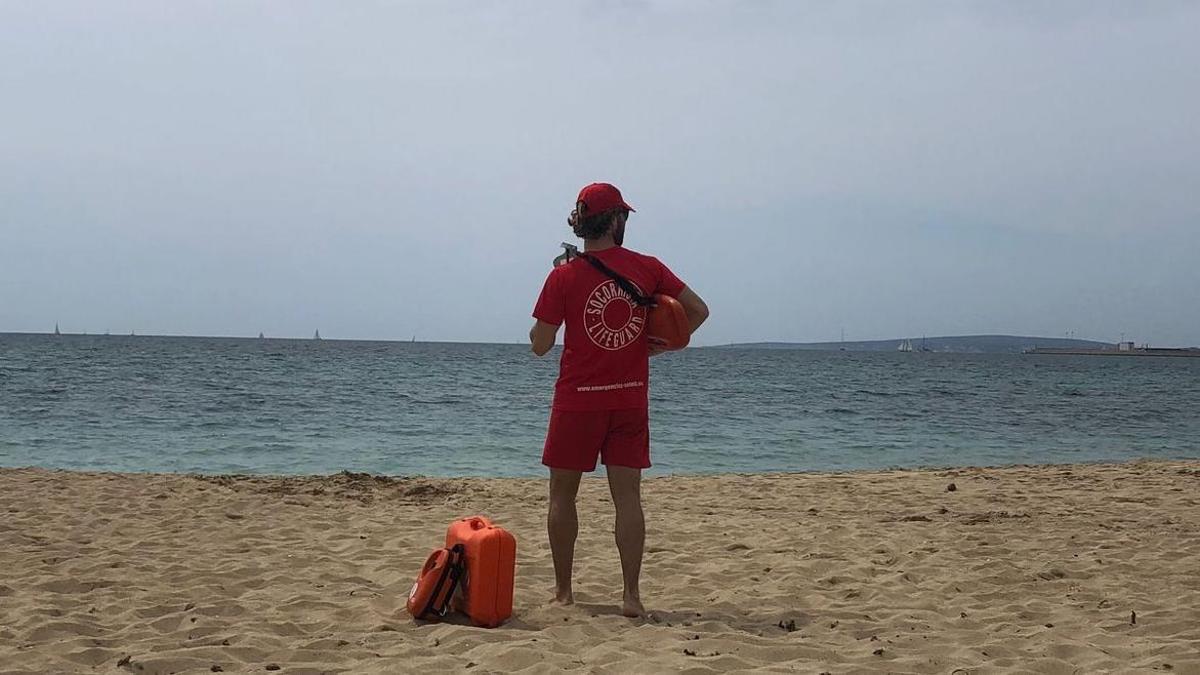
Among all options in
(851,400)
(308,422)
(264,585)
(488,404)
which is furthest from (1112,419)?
(264,585)

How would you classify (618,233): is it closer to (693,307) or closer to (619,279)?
(619,279)

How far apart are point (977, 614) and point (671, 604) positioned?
1.47m

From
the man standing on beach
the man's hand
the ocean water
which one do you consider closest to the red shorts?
the man standing on beach

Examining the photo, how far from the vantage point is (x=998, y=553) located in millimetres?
5957

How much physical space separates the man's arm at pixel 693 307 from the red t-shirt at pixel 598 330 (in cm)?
20

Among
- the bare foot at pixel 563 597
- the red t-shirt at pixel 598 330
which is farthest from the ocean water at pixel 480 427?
the red t-shirt at pixel 598 330

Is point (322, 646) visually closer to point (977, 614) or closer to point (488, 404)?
point (977, 614)

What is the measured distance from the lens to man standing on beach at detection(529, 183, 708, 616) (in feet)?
13.9

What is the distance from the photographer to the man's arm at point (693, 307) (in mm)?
4355

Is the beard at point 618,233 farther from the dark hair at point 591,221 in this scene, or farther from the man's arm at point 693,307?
the man's arm at point 693,307

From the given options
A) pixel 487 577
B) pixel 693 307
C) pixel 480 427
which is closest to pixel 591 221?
pixel 693 307

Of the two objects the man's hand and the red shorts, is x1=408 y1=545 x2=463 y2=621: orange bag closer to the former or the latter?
the red shorts

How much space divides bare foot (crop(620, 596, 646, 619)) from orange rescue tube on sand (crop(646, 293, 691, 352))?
3.91ft

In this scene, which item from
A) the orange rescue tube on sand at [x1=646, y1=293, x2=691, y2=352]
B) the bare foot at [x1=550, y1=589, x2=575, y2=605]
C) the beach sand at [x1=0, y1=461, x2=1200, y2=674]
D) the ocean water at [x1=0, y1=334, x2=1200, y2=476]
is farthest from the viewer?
the ocean water at [x1=0, y1=334, x2=1200, y2=476]
